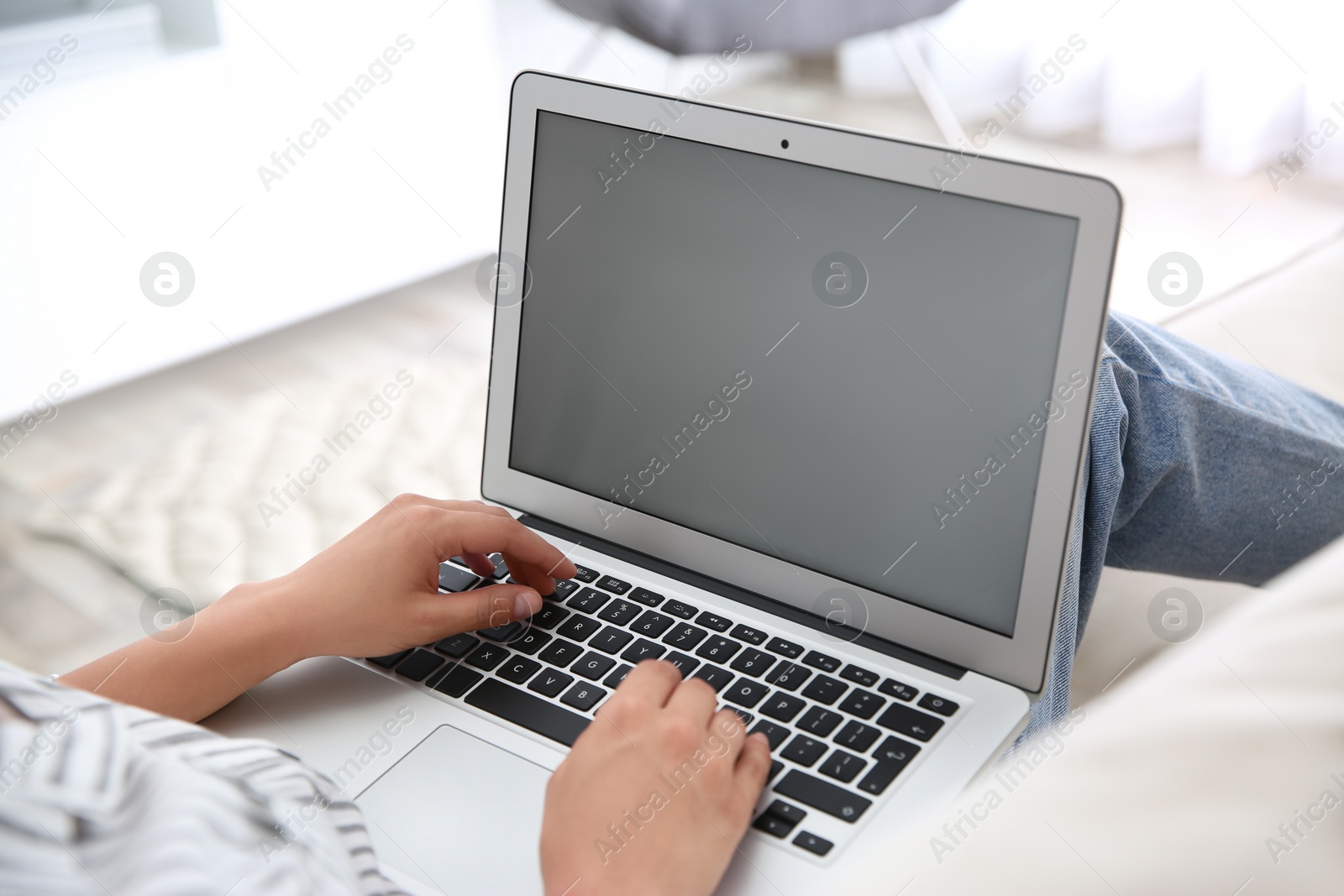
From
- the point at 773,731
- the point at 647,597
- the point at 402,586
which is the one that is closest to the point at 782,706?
the point at 773,731

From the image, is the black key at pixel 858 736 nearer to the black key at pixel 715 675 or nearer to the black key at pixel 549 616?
the black key at pixel 715 675

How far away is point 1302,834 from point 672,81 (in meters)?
2.20

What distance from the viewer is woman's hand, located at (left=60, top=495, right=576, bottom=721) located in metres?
0.61

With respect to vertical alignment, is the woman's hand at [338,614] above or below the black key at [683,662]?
above

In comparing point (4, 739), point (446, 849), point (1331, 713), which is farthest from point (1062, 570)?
point (4, 739)

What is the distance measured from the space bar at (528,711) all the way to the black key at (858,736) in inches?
5.4

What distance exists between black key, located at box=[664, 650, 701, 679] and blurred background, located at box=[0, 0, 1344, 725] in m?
0.41

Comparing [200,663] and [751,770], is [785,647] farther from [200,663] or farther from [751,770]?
[200,663]

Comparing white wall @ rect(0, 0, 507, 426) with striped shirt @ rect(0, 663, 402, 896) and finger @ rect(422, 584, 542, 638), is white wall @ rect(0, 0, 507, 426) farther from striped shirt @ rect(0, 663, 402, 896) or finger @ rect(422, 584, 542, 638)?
striped shirt @ rect(0, 663, 402, 896)

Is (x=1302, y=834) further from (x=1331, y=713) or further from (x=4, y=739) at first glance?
Answer: (x=4, y=739)

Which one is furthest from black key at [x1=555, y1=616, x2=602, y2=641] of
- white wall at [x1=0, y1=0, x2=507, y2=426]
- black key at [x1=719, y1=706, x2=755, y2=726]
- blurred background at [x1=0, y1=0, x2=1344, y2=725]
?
white wall at [x1=0, y1=0, x2=507, y2=426]

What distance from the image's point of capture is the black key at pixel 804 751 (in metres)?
0.56

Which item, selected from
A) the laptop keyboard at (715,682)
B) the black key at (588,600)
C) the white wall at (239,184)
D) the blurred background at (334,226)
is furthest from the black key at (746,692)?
the white wall at (239,184)

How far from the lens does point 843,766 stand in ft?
1.80
